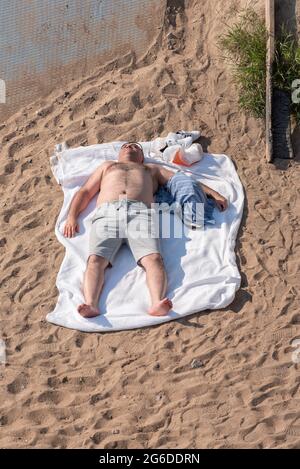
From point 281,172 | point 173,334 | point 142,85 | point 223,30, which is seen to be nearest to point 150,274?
point 173,334

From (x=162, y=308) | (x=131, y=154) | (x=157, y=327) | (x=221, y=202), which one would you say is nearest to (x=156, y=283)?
(x=162, y=308)

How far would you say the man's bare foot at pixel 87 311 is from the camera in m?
6.61

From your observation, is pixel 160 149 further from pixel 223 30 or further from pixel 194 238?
pixel 223 30

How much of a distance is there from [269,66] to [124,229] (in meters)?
2.34

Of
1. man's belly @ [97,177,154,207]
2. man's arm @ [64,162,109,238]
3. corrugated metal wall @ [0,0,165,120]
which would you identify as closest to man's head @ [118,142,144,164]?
man's arm @ [64,162,109,238]

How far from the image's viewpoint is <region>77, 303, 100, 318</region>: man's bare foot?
6.61 meters

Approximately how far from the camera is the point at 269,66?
818 cm

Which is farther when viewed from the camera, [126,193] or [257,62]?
[257,62]

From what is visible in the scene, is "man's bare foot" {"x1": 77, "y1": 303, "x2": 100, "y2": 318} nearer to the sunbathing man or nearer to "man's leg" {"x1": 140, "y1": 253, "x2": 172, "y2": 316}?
the sunbathing man

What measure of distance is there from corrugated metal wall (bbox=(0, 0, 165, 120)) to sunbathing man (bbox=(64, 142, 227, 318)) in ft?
5.06

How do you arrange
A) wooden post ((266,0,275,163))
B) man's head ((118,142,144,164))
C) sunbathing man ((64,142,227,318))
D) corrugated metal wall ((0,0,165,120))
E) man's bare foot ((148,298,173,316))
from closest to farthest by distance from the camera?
1. man's bare foot ((148,298,173,316))
2. sunbathing man ((64,142,227,318))
3. man's head ((118,142,144,164))
4. wooden post ((266,0,275,163))
5. corrugated metal wall ((0,0,165,120))

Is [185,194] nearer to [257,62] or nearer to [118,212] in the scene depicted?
[118,212]

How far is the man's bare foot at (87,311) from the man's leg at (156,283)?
437 millimetres

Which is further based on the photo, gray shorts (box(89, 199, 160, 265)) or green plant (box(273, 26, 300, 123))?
green plant (box(273, 26, 300, 123))
